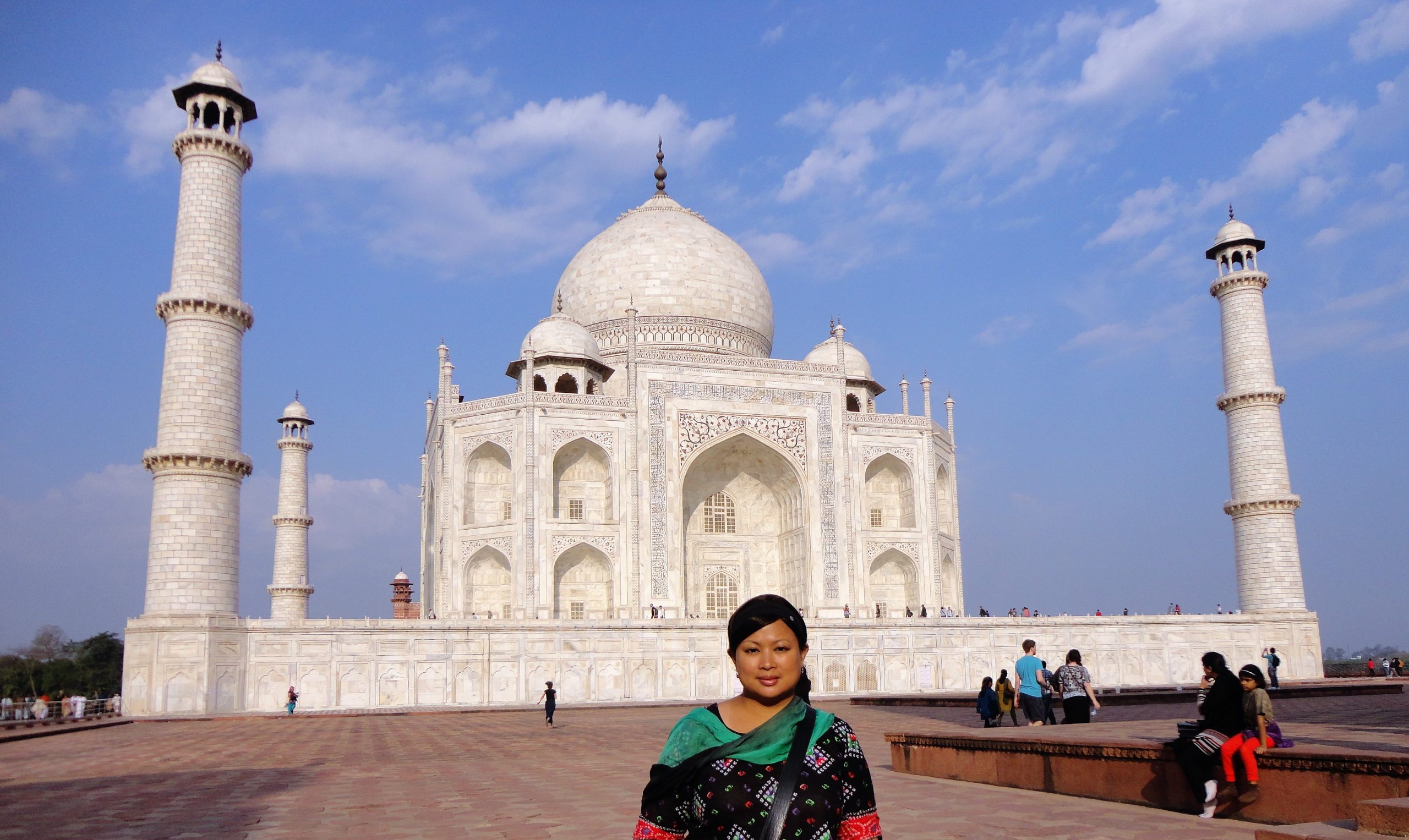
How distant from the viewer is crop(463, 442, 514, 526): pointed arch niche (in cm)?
2739

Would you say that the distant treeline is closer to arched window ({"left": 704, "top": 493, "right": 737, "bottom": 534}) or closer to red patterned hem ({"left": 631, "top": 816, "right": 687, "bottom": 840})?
arched window ({"left": 704, "top": 493, "right": 737, "bottom": 534})

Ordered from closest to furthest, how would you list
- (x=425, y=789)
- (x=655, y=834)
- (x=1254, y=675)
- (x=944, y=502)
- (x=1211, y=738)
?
(x=655, y=834) → (x=1211, y=738) → (x=1254, y=675) → (x=425, y=789) → (x=944, y=502)

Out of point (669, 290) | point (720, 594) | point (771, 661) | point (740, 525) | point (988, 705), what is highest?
point (669, 290)

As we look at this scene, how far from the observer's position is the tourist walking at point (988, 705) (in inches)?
453

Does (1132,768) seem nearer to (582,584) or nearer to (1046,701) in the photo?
(1046,701)

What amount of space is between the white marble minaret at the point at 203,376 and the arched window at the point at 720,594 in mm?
13007

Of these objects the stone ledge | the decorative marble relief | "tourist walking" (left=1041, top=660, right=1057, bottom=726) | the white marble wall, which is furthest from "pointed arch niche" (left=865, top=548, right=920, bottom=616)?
the stone ledge

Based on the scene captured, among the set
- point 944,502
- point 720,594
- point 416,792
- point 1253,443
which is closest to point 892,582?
point 944,502

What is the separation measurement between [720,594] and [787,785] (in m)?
28.0

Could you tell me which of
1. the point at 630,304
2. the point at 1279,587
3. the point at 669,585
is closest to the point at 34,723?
the point at 669,585

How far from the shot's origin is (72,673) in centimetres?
3475

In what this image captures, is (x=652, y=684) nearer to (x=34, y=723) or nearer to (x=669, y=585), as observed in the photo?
(x=669, y=585)

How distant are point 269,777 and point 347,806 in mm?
2304

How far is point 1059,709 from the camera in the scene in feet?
49.5
